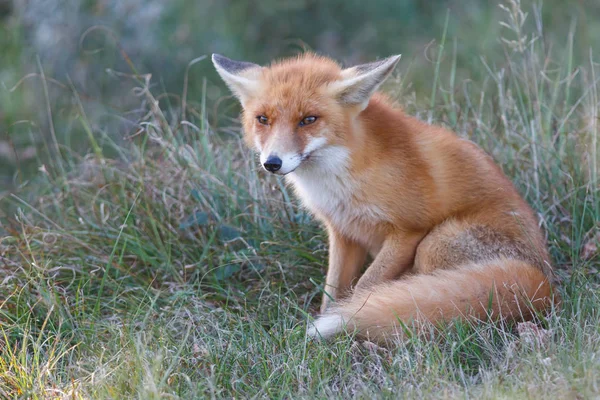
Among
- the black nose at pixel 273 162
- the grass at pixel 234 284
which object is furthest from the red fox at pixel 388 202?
the grass at pixel 234 284

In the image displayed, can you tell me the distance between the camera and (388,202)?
146 inches

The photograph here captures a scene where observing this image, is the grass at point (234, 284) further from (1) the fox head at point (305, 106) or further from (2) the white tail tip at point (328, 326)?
(1) the fox head at point (305, 106)

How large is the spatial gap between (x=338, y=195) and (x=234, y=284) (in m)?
0.92

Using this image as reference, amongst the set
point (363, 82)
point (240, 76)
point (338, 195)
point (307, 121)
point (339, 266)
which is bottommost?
point (339, 266)

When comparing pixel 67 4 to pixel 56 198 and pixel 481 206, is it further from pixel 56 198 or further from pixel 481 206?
pixel 481 206

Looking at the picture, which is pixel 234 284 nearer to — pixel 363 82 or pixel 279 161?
pixel 279 161

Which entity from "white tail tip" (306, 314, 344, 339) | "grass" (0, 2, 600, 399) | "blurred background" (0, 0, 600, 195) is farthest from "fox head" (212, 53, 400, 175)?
"blurred background" (0, 0, 600, 195)

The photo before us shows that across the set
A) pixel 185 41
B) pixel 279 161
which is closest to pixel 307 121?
pixel 279 161

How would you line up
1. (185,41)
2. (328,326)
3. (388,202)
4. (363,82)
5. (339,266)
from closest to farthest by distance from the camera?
1. (328,326)
2. (363,82)
3. (388,202)
4. (339,266)
5. (185,41)

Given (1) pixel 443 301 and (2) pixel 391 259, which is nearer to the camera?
(1) pixel 443 301

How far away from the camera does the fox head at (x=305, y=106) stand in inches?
137

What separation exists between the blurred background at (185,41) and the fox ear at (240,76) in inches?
121

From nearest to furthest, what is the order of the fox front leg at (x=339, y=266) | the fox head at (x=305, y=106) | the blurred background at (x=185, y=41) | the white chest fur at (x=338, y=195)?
the fox head at (x=305, y=106) < the white chest fur at (x=338, y=195) < the fox front leg at (x=339, y=266) < the blurred background at (x=185, y=41)

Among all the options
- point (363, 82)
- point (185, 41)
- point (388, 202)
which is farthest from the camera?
point (185, 41)
